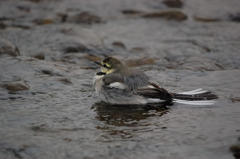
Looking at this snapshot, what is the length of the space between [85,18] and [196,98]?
7.39 metres

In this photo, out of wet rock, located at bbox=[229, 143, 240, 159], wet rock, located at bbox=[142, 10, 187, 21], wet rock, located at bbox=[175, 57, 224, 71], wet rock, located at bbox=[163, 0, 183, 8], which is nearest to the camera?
wet rock, located at bbox=[229, 143, 240, 159]

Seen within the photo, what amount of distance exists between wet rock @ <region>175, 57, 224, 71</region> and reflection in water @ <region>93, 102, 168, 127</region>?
7.70 ft

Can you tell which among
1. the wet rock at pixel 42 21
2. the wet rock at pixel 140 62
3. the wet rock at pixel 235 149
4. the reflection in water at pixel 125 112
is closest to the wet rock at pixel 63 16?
the wet rock at pixel 42 21

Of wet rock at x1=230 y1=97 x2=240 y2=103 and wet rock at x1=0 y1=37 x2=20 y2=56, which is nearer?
wet rock at x1=230 y1=97 x2=240 y2=103

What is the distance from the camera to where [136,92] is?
7.34 m

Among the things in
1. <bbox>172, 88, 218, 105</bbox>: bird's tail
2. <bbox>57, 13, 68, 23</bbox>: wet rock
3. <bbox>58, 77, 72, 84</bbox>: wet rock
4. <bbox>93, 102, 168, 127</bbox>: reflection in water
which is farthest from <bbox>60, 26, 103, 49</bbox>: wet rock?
<bbox>172, 88, 218, 105</bbox>: bird's tail

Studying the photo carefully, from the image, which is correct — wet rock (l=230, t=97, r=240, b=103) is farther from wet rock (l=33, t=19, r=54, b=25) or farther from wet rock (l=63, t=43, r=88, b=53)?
wet rock (l=33, t=19, r=54, b=25)

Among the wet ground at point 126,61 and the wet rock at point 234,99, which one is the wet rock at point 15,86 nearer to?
the wet ground at point 126,61

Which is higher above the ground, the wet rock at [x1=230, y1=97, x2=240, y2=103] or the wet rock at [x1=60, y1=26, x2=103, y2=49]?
the wet rock at [x1=60, y1=26, x2=103, y2=49]

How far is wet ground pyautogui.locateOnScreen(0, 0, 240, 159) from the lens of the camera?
5.50m

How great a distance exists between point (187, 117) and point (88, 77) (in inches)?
112

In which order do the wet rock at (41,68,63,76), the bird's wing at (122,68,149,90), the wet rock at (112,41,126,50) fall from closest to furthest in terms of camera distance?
the bird's wing at (122,68,149,90) < the wet rock at (41,68,63,76) < the wet rock at (112,41,126,50)

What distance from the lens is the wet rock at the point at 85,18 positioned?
45.0ft

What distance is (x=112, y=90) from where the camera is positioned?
7.43 metres
